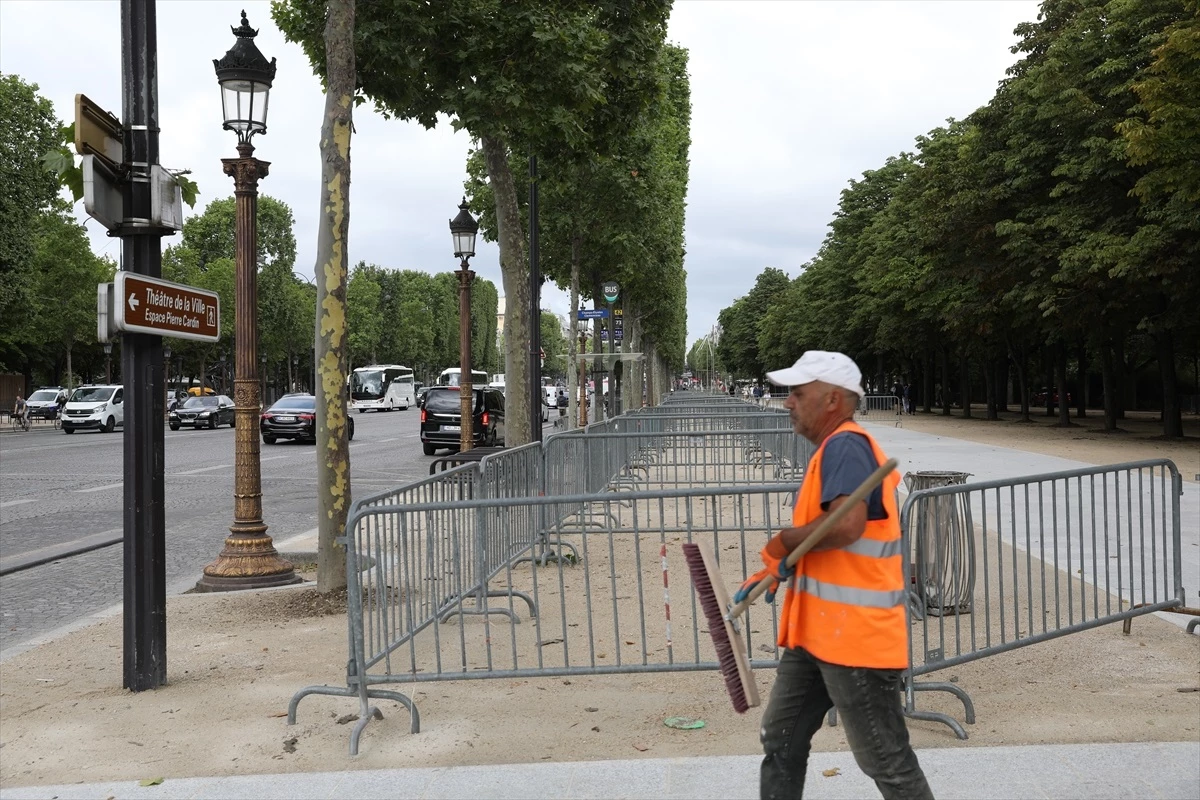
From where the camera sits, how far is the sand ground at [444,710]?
16.9 feet

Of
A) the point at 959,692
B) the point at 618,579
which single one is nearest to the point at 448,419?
the point at 618,579

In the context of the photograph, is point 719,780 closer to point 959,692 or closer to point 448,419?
point 959,692

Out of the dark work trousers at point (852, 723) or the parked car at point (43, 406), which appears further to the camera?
the parked car at point (43, 406)

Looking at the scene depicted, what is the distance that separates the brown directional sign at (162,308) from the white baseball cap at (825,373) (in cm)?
364

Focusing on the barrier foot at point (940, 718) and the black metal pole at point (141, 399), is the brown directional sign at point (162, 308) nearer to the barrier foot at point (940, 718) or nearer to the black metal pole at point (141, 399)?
the black metal pole at point (141, 399)

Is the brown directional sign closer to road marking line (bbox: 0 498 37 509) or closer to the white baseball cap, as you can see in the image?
the white baseball cap

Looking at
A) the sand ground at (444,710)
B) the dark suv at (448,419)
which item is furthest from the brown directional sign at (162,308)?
the dark suv at (448,419)

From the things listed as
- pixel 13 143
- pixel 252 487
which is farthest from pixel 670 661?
pixel 13 143

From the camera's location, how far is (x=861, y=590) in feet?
11.3

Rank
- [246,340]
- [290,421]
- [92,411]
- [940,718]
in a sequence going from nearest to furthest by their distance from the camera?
[940,718]
[246,340]
[290,421]
[92,411]

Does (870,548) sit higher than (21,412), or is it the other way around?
(21,412)

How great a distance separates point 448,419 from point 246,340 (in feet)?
63.6

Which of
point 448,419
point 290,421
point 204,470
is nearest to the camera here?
point 204,470

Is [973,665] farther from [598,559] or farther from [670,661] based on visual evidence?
[598,559]
